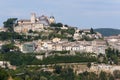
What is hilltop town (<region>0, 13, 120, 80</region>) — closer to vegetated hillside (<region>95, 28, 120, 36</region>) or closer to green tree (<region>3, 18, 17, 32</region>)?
green tree (<region>3, 18, 17, 32</region>)

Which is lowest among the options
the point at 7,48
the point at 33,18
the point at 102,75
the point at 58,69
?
the point at 102,75

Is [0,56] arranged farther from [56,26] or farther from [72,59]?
[56,26]

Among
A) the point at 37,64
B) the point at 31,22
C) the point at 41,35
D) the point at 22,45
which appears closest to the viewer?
the point at 37,64

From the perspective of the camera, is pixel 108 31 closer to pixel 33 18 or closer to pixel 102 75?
pixel 33 18

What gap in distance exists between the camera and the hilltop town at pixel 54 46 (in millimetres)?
74562

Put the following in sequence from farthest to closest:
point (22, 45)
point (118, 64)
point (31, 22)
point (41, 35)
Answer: point (31, 22), point (41, 35), point (22, 45), point (118, 64)

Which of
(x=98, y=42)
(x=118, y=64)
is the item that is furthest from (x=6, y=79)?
(x=98, y=42)

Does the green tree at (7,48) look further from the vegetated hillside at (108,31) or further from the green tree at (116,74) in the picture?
the vegetated hillside at (108,31)

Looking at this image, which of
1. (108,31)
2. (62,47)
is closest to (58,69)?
(62,47)

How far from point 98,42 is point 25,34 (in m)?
10.5

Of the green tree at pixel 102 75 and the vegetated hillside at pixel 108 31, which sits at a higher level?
the green tree at pixel 102 75

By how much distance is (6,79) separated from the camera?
3694cm

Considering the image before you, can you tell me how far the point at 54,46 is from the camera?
86250mm

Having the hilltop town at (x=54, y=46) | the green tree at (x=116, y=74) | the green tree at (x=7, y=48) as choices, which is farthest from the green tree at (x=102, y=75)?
the green tree at (x=7, y=48)
